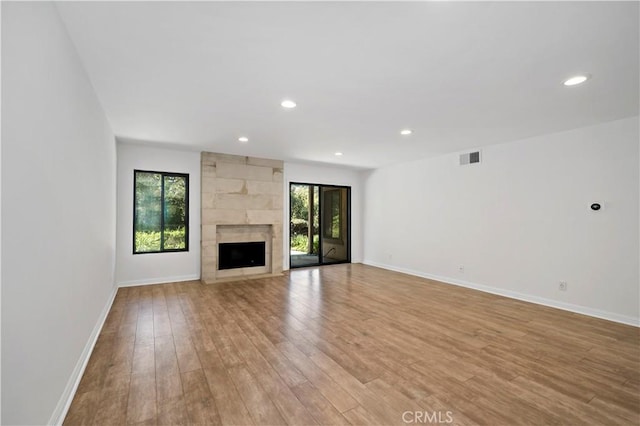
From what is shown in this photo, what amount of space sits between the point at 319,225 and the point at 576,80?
567 cm

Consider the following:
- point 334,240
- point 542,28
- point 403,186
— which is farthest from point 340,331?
point 334,240

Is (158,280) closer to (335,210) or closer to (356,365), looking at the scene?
(356,365)

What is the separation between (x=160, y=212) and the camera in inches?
218

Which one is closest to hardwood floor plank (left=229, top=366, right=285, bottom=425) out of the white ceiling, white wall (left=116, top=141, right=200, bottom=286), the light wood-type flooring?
the light wood-type flooring

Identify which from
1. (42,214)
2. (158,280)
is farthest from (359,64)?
(158,280)

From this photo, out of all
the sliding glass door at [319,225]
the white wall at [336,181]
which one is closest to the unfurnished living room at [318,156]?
the white wall at [336,181]

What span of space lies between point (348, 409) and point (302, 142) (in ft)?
12.9

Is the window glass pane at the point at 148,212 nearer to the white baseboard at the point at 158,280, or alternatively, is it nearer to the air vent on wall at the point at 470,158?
the white baseboard at the point at 158,280

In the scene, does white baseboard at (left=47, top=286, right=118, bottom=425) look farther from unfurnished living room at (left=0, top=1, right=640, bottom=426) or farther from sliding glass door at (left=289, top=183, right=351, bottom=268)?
sliding glass door at (left=289, top=183, right=351, bottom=268)

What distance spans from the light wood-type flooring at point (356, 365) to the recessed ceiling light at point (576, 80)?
2579mm

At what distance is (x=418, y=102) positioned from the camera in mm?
3172

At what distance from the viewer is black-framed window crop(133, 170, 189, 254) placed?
5.36 metres

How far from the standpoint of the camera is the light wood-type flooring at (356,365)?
1.94 meters

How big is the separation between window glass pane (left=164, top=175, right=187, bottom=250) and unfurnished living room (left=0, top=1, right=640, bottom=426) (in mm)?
41
